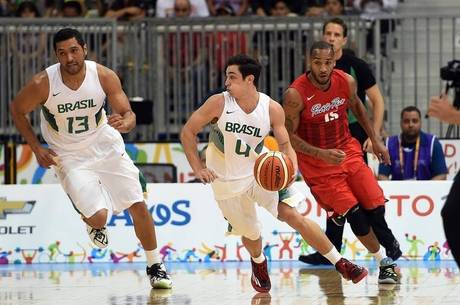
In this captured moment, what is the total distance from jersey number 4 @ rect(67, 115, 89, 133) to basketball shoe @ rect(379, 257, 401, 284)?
311cm

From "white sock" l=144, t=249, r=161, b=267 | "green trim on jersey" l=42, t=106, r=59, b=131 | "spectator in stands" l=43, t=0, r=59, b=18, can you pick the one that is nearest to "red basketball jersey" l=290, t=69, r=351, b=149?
"white sock" l=144, t=249, r=161, b=267

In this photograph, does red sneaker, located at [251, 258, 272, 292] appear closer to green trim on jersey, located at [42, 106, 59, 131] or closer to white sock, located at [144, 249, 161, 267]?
white sock, located at [144, 249, 161, 267]

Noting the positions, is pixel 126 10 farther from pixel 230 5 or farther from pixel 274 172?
pixel 274 172

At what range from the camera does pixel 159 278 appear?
1211 centimetres

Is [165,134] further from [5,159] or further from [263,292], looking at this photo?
[263,292]

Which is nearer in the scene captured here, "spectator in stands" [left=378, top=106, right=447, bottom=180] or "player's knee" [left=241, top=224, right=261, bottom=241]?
"player's knee" [left=241, top=224, right=261, bottom=241]

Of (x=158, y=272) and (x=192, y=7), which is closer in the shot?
(x=158, y=272)

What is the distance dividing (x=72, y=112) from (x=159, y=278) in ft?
5.80

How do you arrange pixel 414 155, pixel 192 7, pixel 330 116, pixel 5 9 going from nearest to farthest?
pixel 330 116, pixel 414 155, pixel 192 7, pixel 5 9

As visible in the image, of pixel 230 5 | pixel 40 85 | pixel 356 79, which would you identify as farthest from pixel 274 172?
pixel 230 5

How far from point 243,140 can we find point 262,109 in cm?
33

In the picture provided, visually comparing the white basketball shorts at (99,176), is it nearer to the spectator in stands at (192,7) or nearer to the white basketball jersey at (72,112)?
the white basketball jersey at (72,112)

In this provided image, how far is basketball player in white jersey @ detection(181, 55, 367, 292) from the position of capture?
11.6 metres

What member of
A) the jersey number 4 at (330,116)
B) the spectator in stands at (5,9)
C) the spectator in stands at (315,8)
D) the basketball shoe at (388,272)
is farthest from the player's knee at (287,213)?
the spectator in stands at (5,9)
